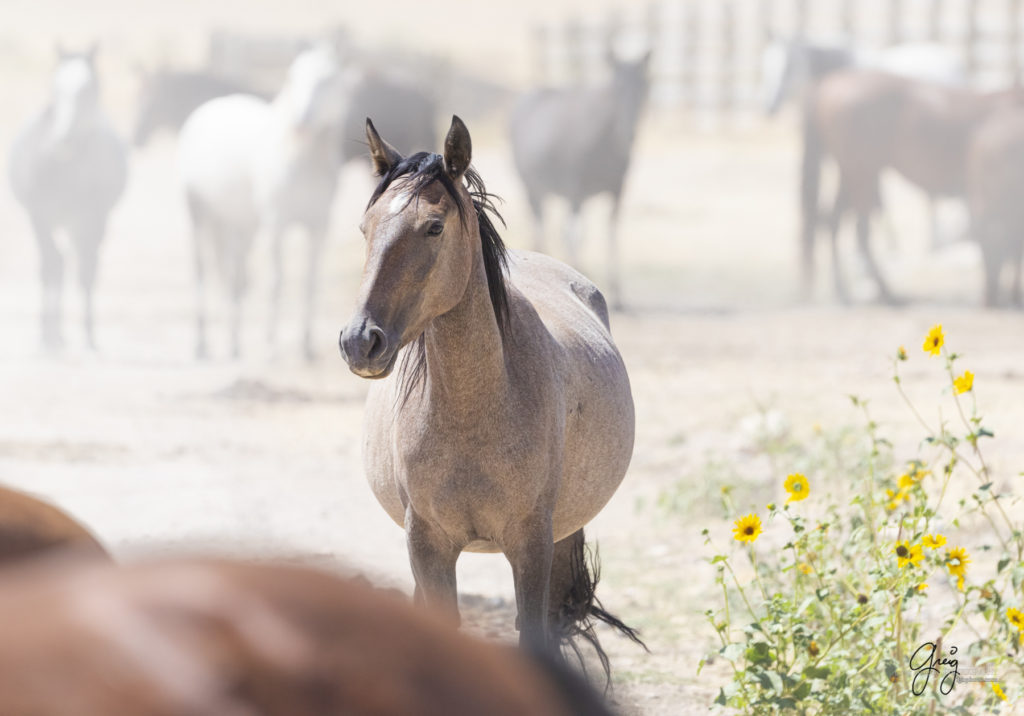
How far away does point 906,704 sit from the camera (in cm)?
266

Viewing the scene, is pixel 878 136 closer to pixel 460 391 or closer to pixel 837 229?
pixel 837 229

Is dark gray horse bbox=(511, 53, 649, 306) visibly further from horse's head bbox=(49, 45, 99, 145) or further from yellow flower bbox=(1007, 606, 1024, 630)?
yellow flower bbox=(1007, 606, 1024, 630)

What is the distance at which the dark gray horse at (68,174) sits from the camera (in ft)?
32.7

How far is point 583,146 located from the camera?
11.4 m

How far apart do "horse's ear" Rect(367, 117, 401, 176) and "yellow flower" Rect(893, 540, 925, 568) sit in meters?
1.35

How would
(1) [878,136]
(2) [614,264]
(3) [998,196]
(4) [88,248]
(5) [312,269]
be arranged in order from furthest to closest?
(1) [878,136]
(3) [998,196]
(2) [614,264]
(4) [88,248]
(5) [312,269]

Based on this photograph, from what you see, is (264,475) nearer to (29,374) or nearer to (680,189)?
(29,374)

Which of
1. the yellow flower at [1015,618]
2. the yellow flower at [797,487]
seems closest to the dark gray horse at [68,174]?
the yellow flower at [797,487]

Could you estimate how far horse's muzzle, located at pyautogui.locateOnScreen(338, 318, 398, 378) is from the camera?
7.58ft

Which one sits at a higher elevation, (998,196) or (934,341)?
(998,196)

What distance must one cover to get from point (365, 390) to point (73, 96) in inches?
145

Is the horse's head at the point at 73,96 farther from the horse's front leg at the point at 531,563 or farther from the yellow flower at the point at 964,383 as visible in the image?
the yellow flower at the point at 964,383

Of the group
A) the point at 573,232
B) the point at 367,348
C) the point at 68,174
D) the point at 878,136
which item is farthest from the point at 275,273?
the point at 367,348

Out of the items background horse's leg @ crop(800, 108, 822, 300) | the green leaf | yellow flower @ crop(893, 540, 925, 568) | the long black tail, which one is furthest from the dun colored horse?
background horse's leg @ crop(800, 108, 822, 300)
